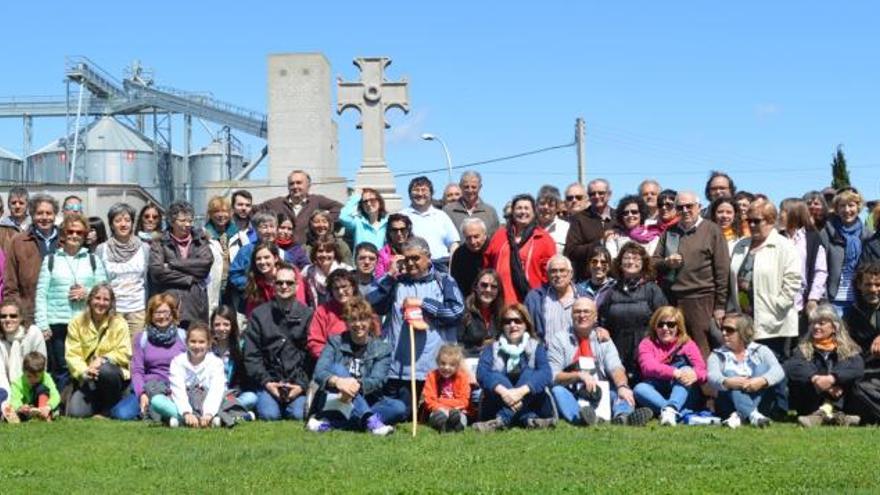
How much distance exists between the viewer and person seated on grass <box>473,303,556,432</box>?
900 centimetres

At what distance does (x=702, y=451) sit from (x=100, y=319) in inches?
217

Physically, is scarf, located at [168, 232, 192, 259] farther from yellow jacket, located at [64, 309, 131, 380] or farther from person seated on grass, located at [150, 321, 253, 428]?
person seated on grass, located at [150, 321, 253, 428]

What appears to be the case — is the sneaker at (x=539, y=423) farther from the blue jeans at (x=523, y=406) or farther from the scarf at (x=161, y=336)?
the scarf at (x=161, y=336)

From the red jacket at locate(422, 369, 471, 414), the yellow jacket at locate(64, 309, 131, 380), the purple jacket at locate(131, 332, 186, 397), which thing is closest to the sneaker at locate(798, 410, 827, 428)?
the red jacket at locate(422, 369, 471, 414)

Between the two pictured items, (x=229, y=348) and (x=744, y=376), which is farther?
(x=229, y=348)

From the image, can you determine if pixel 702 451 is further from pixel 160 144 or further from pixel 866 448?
pixel 160 144

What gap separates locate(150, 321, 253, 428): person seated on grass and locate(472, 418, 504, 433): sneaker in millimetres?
2048

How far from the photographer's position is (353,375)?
30.6 feet

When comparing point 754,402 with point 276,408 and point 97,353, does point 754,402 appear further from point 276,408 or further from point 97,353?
point 97,353

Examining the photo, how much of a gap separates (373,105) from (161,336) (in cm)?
1061

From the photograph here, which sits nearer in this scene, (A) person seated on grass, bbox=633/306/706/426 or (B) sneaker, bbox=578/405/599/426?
(B) sneaker, bbox=578/405/599/426

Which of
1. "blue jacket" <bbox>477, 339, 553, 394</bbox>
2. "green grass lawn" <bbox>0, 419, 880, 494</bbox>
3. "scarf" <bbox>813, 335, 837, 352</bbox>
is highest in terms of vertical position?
"scarf" <bbox>813, 335, 837, 352</bbox>

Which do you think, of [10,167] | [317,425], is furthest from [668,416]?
[10,167]

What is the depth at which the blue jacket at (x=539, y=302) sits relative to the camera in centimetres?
974
